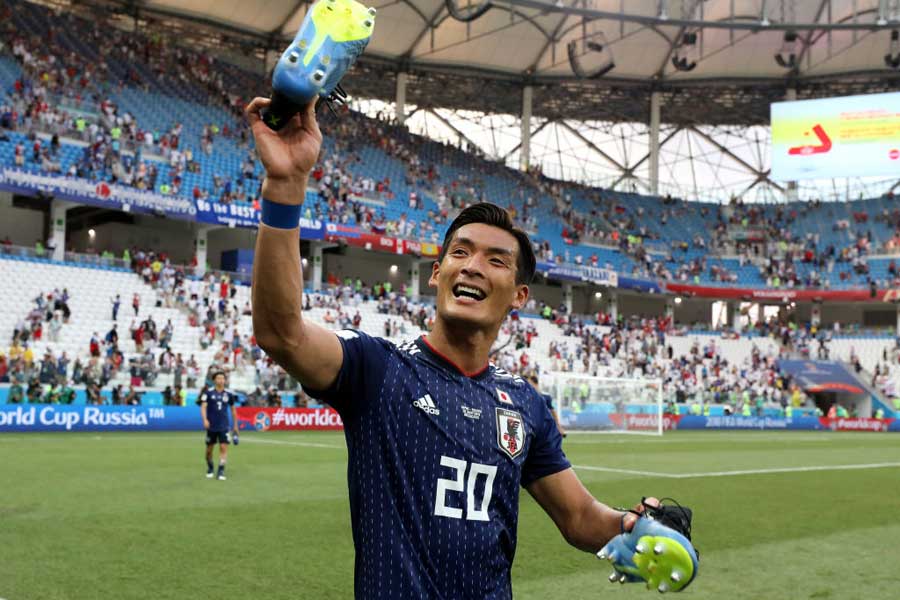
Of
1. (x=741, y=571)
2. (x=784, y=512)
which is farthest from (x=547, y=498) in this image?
(x=784, y=512)

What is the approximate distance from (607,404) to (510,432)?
1371 inches

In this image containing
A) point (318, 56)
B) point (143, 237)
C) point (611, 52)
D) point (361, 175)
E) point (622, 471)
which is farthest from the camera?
point (611, 52)

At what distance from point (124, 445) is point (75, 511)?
10826mm

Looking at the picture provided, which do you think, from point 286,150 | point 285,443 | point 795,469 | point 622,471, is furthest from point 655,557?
point 285,443

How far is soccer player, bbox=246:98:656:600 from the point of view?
2.64 m

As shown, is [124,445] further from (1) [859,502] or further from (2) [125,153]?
A: (2) [125,153]

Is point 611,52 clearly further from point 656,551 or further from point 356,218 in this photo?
point 656,551

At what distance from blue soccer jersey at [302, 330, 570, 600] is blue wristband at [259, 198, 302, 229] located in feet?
1.82

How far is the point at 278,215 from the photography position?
7.90 feet

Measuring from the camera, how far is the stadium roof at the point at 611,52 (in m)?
52.5

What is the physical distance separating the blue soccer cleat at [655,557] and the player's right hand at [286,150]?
1.46 metres

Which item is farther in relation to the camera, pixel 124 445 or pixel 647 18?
pixel 647 18

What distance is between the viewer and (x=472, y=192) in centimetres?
5747

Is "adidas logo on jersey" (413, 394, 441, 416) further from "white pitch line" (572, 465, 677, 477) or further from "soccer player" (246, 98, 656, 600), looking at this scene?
"white pitch line" (572, 465, 677, 477)
